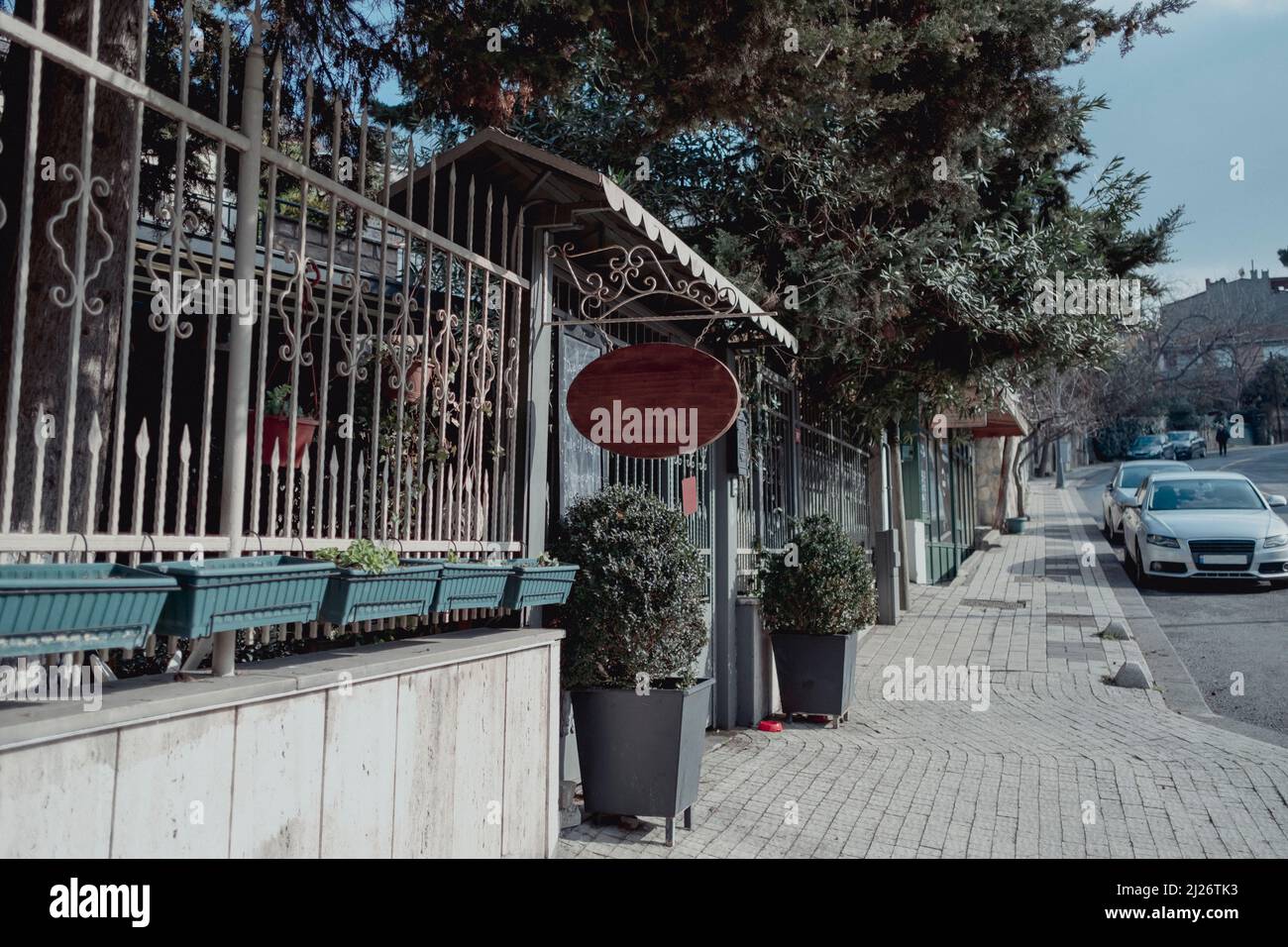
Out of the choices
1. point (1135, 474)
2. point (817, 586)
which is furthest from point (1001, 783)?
point (1135, 474)

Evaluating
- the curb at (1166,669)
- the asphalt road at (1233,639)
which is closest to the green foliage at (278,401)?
the curb at (1166,669)

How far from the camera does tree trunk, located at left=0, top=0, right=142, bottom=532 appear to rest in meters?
2.90

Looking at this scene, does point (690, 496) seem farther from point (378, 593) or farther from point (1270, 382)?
point (1270, 382)

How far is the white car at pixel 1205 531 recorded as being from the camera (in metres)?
13.2

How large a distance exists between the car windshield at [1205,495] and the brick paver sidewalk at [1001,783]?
615 centimetres

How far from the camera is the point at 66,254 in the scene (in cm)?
341

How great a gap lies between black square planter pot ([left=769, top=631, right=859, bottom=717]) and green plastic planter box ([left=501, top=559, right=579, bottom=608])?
326 centimetres

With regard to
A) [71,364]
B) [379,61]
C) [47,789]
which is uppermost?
[379,61]

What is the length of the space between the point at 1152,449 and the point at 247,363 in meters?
48.9

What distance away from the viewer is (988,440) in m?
28.7
